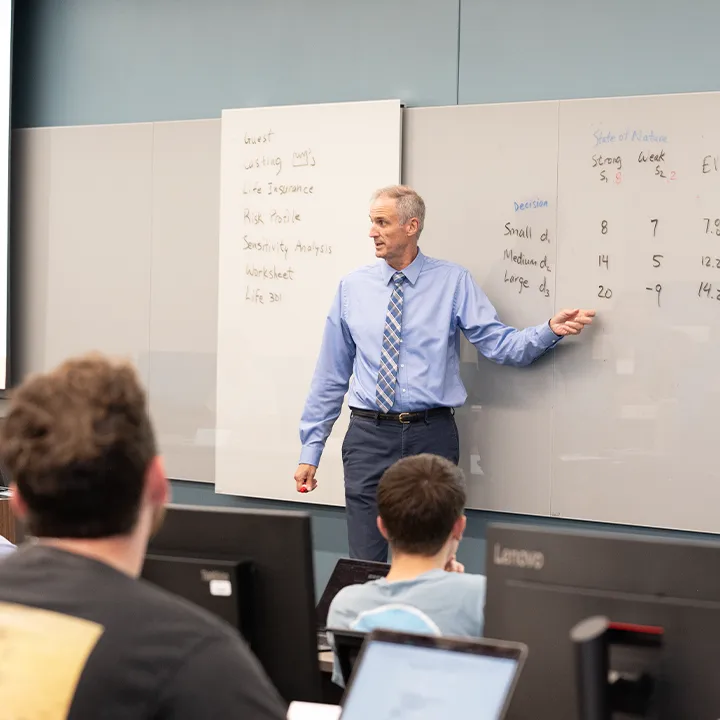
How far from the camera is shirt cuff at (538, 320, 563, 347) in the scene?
12.0ft

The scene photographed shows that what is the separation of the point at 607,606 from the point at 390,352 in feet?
7.78

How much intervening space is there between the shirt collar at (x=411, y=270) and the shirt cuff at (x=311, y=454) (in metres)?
0.67

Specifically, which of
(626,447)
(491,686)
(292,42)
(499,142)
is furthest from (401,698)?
(292,42)

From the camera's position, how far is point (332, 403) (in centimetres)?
394

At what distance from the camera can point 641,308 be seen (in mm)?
3650

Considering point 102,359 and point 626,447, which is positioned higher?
point 102,359

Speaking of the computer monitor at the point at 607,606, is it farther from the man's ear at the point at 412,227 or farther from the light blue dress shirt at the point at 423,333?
the man's ear at the point at 412,227

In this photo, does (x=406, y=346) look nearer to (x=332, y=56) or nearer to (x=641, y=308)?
(x=641, y=308)

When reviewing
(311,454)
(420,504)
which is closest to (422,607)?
(420,504)

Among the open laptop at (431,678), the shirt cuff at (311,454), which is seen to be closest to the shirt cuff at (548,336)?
the shirt cuff at (311,454)

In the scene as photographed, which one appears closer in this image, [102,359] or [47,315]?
[102,359]

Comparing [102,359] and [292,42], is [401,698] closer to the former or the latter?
[102,359]

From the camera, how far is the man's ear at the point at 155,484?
113cm

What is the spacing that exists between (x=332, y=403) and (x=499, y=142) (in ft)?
3.77
